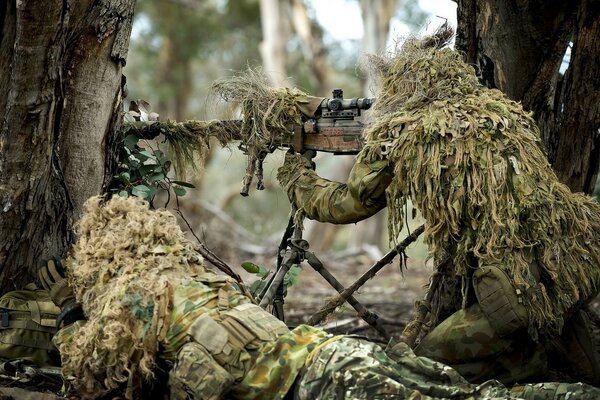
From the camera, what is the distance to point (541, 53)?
18.2ft

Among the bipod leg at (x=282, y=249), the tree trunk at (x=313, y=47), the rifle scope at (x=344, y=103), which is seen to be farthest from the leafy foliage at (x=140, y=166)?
the tree trunk at (x=313, y=47)

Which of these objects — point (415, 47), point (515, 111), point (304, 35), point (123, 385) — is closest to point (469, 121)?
point (515, 111)

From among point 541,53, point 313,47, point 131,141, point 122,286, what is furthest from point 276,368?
point 313,47

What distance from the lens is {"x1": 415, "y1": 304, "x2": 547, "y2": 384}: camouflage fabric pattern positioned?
14.8 feet

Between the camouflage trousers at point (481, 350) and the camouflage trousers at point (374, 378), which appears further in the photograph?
the camouflage trousers at point (481, 350)

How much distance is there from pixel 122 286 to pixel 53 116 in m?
1.47

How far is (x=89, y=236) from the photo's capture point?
172 inches

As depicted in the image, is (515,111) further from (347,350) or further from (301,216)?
(347,350)

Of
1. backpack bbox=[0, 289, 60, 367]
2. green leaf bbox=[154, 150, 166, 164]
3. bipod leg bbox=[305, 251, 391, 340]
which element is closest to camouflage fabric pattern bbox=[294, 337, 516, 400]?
bipod leg bbox=[305, 251, 391, 340]

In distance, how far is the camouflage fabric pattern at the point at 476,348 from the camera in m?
4.51

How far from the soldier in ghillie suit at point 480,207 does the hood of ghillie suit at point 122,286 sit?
3.44 ft

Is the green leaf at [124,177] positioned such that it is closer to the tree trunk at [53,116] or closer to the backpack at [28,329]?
the tree trunk at [53,116]

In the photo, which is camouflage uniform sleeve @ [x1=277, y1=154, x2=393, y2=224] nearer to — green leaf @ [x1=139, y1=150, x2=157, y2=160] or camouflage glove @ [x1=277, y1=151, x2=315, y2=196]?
camouflage glove @ [x1=277, y1=151, x2=315, y2=196]

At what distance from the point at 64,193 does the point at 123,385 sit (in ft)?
5.46
